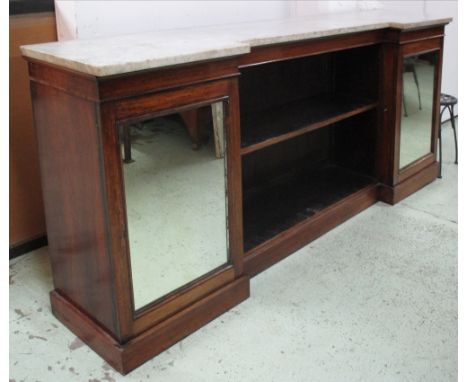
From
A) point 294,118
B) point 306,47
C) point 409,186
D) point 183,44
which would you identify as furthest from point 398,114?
point 183,44

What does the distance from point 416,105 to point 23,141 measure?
206cm

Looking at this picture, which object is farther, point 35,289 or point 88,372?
point 35,289

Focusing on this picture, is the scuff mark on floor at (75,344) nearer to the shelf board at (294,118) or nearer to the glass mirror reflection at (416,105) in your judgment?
the shelf board at (294,118)

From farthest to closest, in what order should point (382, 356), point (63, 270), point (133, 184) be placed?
point (63, 270), point (382, 356), point (133, 184)

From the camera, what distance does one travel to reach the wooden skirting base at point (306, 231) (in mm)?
2504

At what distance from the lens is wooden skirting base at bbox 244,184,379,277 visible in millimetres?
2504

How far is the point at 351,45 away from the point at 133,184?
141cm

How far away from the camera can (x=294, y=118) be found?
2807 millimetres

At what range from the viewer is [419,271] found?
8.38ft

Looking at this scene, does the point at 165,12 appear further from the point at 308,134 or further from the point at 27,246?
the point at 27,246

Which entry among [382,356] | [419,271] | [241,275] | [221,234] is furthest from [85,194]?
[419,271]

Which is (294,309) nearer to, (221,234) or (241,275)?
(241,275)

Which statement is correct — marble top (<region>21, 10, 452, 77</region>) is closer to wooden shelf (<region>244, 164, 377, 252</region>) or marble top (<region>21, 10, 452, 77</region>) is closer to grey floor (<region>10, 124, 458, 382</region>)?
wooden shelf (<region>244, 164, 377, 252</region>)

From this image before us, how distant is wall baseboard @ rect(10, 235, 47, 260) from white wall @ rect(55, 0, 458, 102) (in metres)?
0.94
